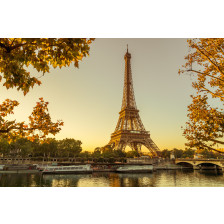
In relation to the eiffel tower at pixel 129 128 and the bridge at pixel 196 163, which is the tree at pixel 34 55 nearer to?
the eiffel tower at pixel 129 128

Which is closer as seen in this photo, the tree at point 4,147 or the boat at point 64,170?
the boat at point 64,170

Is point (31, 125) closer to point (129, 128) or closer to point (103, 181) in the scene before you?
point (103, 181)

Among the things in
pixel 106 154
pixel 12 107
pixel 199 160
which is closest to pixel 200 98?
pixel 12 107

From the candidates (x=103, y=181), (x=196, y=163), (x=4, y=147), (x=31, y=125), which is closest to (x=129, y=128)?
(x=196, y=163)

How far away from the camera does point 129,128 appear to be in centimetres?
3775

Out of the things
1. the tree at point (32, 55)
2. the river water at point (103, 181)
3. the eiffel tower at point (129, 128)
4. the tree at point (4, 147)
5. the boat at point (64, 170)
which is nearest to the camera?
the tree at point (32, 55)

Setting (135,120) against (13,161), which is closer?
(13,161)

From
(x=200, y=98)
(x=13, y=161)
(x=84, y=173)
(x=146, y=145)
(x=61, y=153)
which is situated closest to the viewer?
(x=200, y=98)

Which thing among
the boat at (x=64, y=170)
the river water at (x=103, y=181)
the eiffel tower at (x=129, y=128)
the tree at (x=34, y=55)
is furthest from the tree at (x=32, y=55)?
the eiffel tower at (x=129, y=128)

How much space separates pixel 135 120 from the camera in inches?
1516

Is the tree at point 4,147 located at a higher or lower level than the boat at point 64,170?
higher

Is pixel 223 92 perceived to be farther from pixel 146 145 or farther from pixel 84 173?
pixel 146 145

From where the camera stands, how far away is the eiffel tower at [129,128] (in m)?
35.1

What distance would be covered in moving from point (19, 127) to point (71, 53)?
5.62 feet
